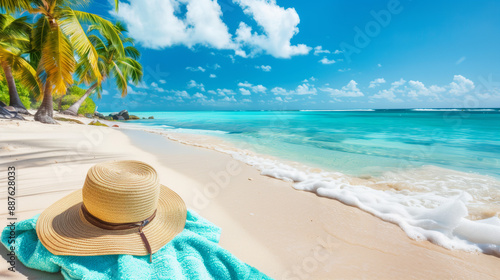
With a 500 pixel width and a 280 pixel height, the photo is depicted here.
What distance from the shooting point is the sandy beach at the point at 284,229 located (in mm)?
1833

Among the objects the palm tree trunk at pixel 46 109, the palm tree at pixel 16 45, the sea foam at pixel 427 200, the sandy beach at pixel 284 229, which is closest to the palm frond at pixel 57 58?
the palm tree at pixel 16 45

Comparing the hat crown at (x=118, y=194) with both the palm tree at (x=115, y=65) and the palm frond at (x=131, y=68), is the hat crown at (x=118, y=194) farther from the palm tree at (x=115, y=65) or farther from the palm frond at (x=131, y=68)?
the palm frond at (x=131, y=68)

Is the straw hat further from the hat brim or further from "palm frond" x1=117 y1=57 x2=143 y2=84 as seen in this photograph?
"palm frond" x1=117 y1=57 x2=143 y2=84

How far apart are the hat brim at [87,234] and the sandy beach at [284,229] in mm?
285

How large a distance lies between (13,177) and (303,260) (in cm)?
403

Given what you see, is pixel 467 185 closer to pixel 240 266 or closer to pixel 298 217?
pixel 298 217

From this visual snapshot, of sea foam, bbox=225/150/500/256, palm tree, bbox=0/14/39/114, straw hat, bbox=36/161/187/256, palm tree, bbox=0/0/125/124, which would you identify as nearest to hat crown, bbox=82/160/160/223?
straw hat, bbox=36/161/187/256

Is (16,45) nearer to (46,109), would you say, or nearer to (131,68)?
(46,109)

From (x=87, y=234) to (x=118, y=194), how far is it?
37 cm

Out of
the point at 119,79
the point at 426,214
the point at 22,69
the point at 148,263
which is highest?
the point at 119,79

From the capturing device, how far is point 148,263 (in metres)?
1.40

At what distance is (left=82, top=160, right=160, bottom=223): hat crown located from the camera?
53.0 inches

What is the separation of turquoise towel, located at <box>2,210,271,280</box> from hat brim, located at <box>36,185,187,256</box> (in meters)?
0.06

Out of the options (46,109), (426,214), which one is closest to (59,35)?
(46,109)
